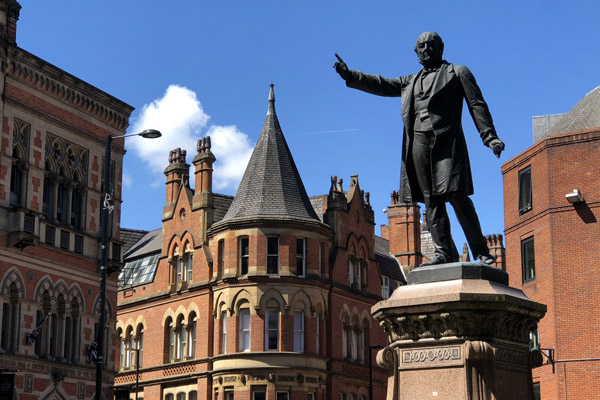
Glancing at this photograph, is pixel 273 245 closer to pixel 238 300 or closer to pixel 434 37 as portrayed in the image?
pixel 238 300

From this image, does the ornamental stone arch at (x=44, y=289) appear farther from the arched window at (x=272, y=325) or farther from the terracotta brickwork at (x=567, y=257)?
the terracotta brickwork at (x=567, y=257)

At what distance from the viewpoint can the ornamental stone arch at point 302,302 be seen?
166 feet

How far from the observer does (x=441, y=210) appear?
972 cm

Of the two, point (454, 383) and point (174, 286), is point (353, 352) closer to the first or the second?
point (174, 286)

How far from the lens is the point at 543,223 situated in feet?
131

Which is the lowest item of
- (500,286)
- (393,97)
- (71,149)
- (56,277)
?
(500,286)

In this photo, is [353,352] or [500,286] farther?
[353,352]

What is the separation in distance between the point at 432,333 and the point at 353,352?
4710 cm

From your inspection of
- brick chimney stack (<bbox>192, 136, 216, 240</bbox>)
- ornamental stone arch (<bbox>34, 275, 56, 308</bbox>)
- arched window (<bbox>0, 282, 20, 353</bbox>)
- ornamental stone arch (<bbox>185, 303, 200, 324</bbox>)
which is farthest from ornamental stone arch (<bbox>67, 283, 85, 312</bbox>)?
brick chimney stack (<bbox>192, 136, 216, 240</bbox>)

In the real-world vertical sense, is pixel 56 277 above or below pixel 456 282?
above

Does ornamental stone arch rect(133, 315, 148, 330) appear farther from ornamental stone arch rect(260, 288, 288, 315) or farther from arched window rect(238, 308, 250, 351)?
ornamental stone arch rect(260, 288, 288, 315)

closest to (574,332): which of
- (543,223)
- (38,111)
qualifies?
(543,223)

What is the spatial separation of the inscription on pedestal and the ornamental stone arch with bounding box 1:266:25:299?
28.1m

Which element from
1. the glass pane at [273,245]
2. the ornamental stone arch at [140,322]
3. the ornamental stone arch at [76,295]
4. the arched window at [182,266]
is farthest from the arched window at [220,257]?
the ornamental stone arch at [76,295]
